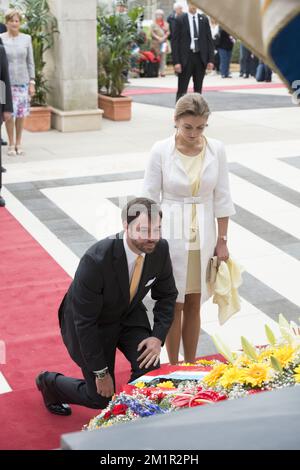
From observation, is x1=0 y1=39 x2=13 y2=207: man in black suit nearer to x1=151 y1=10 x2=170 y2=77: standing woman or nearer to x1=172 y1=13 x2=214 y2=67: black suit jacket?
x1=172 y1=13 x2=214 y2=67: black suit jacket

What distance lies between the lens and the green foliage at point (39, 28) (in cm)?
1369

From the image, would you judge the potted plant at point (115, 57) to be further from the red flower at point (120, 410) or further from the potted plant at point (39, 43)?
the red flower at point (120, 410)

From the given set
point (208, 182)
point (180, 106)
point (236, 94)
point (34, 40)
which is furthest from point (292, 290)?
point (236, 94)

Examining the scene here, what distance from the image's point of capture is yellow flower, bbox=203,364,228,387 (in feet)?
12.0

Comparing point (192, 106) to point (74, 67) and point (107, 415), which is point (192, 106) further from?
point (74, 67)

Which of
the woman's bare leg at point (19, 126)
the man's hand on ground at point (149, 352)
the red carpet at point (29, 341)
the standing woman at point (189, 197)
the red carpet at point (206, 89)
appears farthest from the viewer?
the red carpet at point (206, 89)

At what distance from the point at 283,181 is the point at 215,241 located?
5693mm

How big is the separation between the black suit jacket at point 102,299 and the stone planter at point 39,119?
9.76m

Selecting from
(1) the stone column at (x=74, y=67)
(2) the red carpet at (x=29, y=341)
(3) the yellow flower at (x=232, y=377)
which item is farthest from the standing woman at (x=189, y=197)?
(1) the stone column at (x=74, y=67)

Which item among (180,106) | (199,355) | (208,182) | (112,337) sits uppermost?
(180,106)

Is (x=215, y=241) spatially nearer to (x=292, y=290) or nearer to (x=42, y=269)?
(x=292, y=290)

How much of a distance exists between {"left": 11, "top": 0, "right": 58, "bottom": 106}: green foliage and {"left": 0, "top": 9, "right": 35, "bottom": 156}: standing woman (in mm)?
2016

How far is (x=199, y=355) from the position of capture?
5.75m

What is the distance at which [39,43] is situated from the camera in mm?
13703
